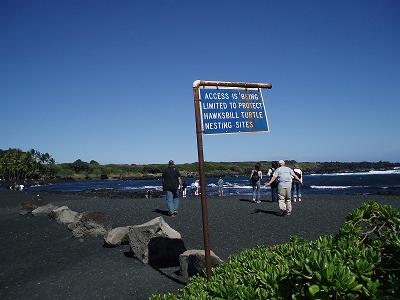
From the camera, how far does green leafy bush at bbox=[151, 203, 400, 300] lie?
2.11 m

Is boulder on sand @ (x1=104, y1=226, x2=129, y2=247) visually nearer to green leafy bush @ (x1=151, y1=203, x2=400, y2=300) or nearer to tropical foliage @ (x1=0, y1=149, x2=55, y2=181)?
green leafy bush @ (x1=151, y1=203, x2=400, y2=300)

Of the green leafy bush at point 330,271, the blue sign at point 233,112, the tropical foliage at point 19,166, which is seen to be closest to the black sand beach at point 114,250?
the blue sign at point 233,112

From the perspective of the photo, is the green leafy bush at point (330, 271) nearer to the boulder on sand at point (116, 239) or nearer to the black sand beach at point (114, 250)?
the black sand beach at point (114, 250)

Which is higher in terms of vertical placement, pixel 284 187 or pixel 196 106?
pixel 196 106

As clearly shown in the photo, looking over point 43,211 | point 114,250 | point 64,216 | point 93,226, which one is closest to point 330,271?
point 114,250

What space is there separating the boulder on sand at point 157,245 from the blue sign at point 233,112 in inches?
171

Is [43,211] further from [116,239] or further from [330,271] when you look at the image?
[330,271]

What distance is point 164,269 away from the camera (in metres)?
8.14

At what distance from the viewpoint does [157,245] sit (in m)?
8.53

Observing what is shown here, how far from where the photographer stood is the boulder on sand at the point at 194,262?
22.3 feet

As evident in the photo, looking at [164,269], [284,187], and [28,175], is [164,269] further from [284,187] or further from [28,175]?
[28,175]

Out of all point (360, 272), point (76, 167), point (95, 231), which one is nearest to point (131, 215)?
point (95, 231)

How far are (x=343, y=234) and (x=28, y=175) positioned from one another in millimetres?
156120

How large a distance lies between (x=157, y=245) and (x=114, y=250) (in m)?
2.37
